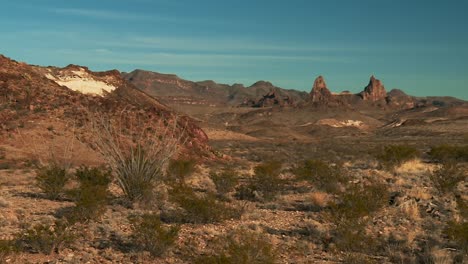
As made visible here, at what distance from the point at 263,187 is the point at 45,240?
856 cm

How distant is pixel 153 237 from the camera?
928 cm

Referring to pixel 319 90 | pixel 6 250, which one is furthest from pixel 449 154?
pixel 319 90

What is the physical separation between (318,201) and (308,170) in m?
5.13

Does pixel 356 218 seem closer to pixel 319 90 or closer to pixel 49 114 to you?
pixel 49 114

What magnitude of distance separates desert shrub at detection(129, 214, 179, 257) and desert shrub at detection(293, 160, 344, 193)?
8088 mm

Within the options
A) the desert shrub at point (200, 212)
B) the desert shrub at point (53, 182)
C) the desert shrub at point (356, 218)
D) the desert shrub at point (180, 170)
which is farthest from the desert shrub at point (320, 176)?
the desert shrub at point (53, 182)

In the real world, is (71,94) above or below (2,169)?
above

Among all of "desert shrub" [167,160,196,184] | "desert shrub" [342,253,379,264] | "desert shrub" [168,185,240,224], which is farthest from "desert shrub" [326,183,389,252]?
"desert shrub" [167,160,196,184]

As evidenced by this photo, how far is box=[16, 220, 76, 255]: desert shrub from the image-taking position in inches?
349

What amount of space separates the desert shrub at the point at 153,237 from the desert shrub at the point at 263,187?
609 centimetres

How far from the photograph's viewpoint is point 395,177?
20.1 metres

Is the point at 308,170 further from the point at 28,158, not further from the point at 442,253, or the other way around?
the point at 28,158

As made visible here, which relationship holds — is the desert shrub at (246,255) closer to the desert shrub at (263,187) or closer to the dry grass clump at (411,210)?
the dry grass clump at (411,210)

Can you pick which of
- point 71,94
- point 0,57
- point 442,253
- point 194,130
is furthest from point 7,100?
point 442,253
